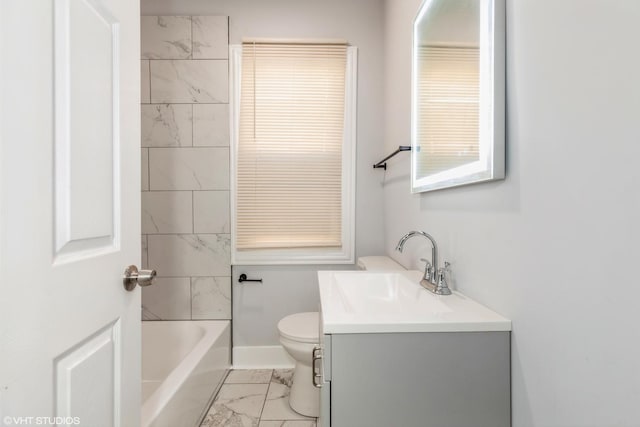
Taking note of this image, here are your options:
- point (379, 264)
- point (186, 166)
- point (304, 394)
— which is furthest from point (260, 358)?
point (186, 166)

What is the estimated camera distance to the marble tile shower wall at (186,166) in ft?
6.59

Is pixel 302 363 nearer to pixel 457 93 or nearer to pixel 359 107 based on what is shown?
pixel 457 93

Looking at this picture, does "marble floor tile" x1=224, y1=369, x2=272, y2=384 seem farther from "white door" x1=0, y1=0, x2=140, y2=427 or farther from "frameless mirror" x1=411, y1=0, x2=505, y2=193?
"frameless mirror" x1=411, y1=0, x2=505, y2=193

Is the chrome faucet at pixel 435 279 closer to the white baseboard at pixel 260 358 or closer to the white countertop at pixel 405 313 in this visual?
the white countertop at pixel 405 313

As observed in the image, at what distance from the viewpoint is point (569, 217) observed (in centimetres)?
56

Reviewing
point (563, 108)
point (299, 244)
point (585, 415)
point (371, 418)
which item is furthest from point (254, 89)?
point (585, 415)

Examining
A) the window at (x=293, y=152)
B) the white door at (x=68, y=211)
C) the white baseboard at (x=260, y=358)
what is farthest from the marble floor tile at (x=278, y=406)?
the white door at (x=68, y=211)

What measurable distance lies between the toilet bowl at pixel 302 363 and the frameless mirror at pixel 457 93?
904 mm

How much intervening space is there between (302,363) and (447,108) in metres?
1.38

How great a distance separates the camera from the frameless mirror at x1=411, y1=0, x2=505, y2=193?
2.48ft

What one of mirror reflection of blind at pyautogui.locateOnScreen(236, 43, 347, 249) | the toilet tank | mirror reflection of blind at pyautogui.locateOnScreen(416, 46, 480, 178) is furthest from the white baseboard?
mirror reflection of blind at pyautogui.locateOnScreen(416, 46, 480, 178)

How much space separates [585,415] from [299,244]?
1641 mm

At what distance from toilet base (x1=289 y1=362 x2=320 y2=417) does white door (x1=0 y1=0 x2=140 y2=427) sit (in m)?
0.92

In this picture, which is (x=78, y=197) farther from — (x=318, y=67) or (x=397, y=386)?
(x=318, y=67)
